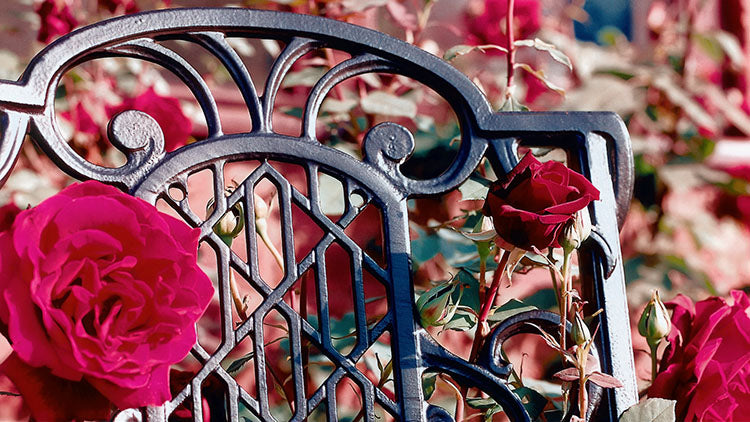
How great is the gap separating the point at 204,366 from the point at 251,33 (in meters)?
0.32

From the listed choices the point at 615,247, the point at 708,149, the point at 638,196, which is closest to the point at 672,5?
the point at 708,149

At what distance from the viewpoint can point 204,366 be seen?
0.61 metres

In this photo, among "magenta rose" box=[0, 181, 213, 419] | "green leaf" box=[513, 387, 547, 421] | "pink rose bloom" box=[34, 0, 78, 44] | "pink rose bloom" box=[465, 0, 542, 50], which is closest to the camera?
"magenta rose" box=[0, 181, 213, 419]

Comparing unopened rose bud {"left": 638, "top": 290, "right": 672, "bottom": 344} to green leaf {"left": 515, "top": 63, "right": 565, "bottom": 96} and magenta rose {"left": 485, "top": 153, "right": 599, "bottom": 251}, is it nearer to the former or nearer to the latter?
magenta rose {"left": 485, "top": 153, "right": 599, "bottom": 251}

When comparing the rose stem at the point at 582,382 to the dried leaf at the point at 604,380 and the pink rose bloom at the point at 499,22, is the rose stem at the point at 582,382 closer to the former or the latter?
the dried leaf at the point at 604,380

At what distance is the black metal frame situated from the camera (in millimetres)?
609

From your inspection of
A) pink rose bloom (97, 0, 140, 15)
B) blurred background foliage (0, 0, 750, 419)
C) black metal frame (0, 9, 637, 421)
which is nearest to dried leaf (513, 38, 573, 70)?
blurred background foliage (0, 0, 750, 419)

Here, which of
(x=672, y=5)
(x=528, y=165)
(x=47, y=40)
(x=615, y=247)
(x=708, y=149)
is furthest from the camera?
(x=672, y=5)

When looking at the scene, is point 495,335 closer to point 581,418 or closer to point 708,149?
point 581,418

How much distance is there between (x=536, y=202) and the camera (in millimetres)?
553

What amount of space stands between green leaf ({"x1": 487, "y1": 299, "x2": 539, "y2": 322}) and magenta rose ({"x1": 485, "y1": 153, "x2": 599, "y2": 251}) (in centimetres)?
15

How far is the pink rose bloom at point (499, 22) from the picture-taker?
4.42 feet

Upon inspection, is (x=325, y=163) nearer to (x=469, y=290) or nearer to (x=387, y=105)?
(x=469, y=290)

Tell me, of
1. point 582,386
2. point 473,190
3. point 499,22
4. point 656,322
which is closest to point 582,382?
point 582,386
